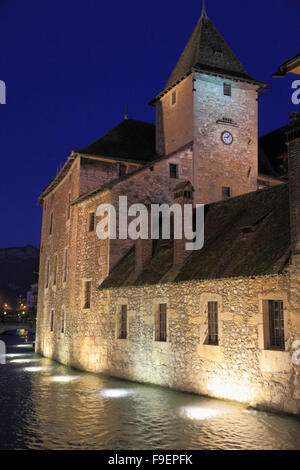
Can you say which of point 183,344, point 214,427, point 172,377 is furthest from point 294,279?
point 172,377

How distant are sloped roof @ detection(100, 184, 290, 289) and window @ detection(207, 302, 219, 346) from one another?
853 millimetres

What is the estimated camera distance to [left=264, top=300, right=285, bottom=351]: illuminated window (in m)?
10.3

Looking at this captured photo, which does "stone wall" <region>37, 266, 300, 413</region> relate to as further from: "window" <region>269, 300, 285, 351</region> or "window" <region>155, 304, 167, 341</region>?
"window" <region>269, 300, 285, 351</region>

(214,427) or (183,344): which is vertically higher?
(183,344)

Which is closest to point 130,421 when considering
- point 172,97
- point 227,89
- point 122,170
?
point 122,170

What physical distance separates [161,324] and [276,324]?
4770mm

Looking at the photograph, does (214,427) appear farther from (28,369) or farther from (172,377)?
(28,369)

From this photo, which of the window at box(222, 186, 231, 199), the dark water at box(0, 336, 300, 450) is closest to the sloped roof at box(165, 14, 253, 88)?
the window at box(222, 186, 231, 199)

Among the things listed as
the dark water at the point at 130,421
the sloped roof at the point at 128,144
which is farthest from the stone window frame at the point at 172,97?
the dark water at the point at 130,421

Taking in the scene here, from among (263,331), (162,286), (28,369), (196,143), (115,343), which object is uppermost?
(196,143)

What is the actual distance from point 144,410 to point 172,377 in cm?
310

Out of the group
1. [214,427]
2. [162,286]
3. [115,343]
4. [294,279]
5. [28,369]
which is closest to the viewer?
[214,427]

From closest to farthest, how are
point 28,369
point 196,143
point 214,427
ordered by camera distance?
1. point 214,427
2. point 28,369
3. point 196,143

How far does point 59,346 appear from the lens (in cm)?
2270
